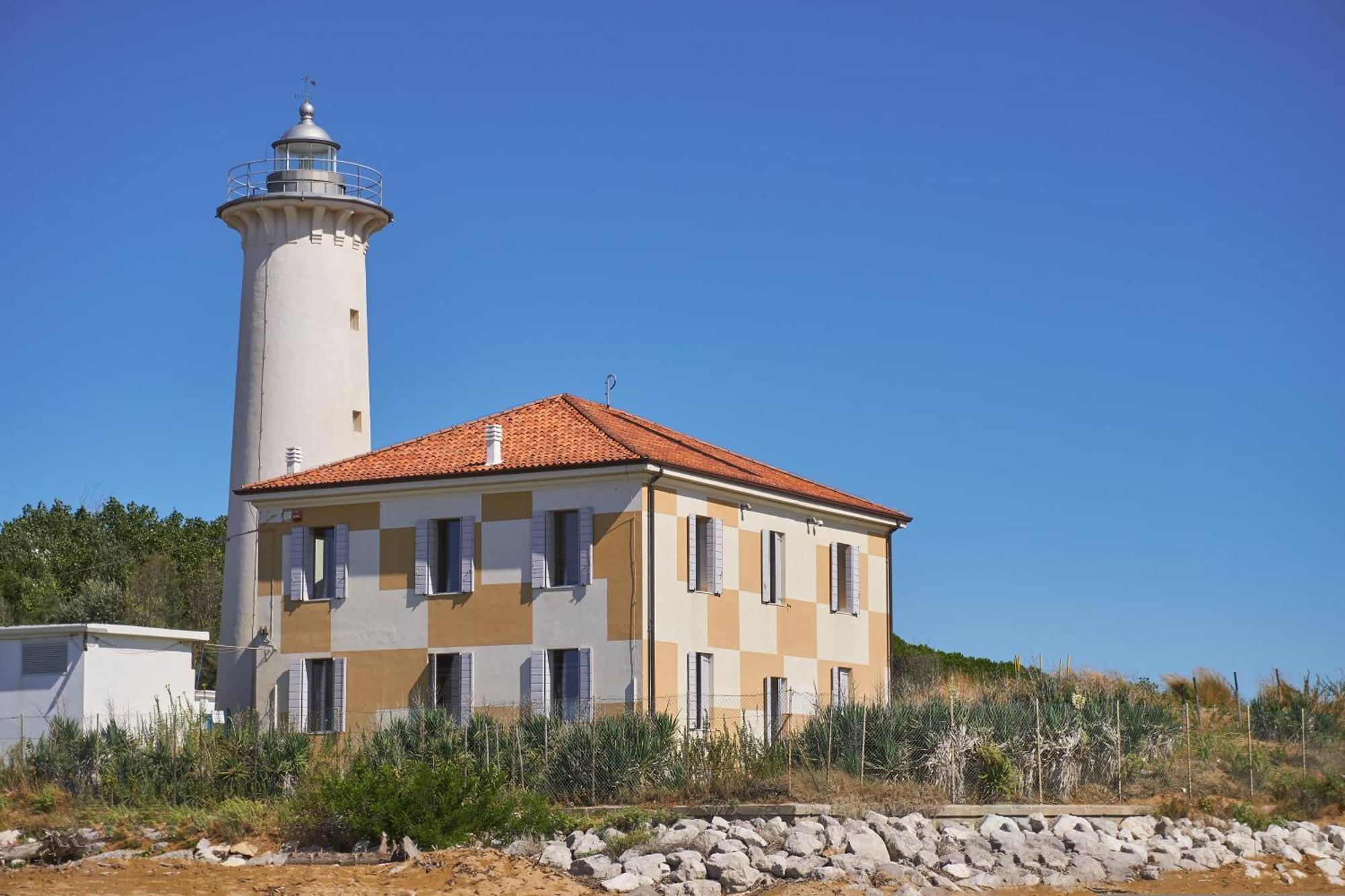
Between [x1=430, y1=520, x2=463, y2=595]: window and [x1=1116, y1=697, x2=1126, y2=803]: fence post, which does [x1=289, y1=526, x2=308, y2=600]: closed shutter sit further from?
[x1=1116, y1=697, x2=1126, y2=803]: fence post

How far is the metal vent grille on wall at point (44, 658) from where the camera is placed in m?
30.0

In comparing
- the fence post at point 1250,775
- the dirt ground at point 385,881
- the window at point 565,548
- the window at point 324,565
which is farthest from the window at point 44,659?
the fence post at point 1250,775

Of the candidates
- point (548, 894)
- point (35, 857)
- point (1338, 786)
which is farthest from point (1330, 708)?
point (35, 857)

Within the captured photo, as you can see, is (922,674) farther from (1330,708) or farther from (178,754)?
(178,754)

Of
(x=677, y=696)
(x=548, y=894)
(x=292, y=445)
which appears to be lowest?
(x=548, y=894)

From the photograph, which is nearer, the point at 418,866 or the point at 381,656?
the point at 418,866

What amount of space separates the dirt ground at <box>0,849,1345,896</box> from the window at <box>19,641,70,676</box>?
22.8 feet

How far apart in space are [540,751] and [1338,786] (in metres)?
12.8

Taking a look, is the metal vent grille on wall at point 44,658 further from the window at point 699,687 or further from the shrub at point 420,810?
the window at point 699,687

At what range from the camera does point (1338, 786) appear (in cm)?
2838

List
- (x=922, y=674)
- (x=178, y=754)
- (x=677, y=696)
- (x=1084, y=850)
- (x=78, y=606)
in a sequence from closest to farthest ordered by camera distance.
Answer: (x=1084, y=850)
(x=178, y=754)
(x=677, y=696)
(x=922, y=674)
(x=78, y=606)

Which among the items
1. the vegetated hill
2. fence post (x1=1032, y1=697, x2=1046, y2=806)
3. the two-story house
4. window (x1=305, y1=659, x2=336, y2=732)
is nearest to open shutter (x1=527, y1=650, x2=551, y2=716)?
the two-story house

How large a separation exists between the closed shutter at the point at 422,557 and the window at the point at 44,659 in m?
5.97

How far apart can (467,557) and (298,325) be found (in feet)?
29.4
